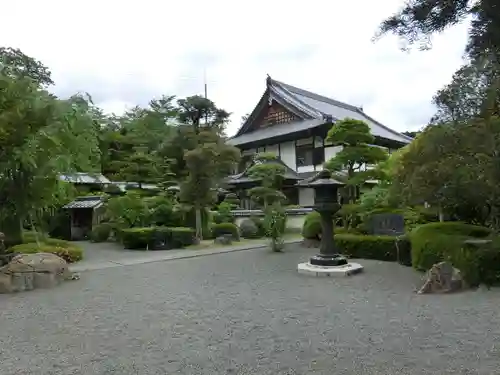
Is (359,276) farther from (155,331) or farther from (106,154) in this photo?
(106,154)

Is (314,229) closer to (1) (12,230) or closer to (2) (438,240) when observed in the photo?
(2) (438,240)

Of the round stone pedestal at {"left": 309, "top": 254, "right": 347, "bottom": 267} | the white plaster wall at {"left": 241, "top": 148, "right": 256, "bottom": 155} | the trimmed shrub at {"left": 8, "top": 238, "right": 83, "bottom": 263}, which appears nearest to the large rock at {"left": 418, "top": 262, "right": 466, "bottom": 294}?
the round stone pedestal at {"left": 309, "top": 254, "right": 347, "bottom": 267}

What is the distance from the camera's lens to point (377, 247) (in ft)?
35.5

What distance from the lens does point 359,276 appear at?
8461mm

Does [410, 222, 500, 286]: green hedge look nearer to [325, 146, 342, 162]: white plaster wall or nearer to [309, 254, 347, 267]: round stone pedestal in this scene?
[309, 254, 347, 267]: round stone pedestal

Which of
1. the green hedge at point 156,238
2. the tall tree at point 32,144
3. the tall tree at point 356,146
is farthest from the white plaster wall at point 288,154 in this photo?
the tall tree at point 32,144

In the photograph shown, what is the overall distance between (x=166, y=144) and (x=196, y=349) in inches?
866

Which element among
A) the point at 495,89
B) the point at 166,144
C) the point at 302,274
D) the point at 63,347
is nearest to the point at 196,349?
the point at 63,347

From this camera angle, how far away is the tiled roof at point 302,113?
22500 millimetres

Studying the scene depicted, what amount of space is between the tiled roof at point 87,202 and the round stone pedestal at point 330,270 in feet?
42.0

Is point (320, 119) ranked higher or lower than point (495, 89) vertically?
higher

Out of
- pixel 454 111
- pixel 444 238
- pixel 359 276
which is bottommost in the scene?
pixel 359 276

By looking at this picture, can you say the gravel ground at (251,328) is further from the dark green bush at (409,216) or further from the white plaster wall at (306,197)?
the white plaster wall at (306,197)

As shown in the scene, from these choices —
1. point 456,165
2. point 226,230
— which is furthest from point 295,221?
point 456,165
